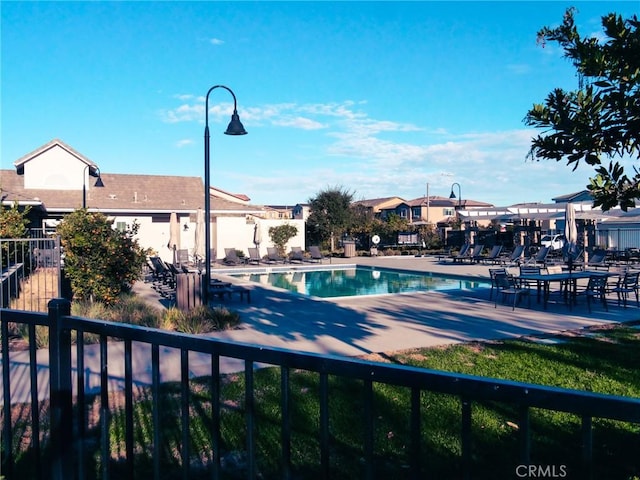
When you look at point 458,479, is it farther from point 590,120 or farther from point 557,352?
point 557,352

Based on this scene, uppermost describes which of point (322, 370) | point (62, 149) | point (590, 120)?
point (62, 149)

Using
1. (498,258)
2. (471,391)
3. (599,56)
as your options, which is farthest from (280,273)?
(471,391)

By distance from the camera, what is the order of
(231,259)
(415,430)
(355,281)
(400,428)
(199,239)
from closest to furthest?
(415,430), (400,428), (355,281), (199,239), (231,259)

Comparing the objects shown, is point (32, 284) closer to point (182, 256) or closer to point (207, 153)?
point (207, 153)

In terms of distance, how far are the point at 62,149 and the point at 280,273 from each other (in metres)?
12.4

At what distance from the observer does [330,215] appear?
36250mm

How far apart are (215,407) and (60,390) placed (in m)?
1.02


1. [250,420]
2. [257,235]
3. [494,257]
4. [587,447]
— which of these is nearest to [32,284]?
[250,420]

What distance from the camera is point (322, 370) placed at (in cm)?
183

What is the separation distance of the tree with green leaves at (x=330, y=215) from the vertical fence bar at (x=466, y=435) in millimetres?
34310

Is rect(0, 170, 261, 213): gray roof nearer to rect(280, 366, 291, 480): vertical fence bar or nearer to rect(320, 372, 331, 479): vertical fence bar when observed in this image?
rect(280, 366, 291, 480): vertical fence bar

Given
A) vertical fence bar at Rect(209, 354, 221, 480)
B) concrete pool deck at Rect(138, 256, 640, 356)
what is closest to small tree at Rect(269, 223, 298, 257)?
concrete pool deck at Rect(138, 256, 640, 356)

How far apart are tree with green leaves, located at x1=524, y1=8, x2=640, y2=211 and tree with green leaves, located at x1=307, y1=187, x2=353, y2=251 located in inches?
1263

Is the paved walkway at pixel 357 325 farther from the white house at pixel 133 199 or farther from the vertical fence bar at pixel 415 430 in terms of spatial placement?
the white house at pixel 133 199
